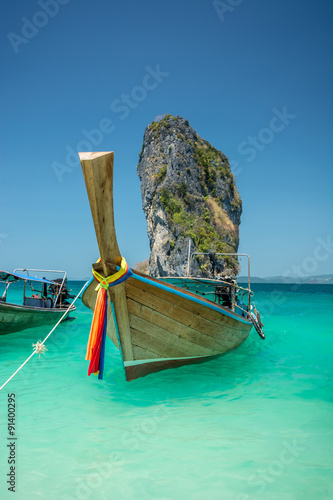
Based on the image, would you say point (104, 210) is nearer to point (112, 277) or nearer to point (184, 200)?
point (112, 277)

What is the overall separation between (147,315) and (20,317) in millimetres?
7092

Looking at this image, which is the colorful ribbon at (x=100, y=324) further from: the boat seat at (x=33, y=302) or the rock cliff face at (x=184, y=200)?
the rock cliff face at (x=184, y=200)

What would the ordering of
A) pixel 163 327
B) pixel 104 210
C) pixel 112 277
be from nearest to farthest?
pixel 104 210
pixel 112 277
pixel 163 327

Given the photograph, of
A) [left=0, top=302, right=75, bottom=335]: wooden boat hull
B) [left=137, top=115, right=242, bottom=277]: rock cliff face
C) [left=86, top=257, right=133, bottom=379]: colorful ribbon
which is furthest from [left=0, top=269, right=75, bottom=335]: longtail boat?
[left=137, top=115, right=242, bottom=277]: rock cliff face

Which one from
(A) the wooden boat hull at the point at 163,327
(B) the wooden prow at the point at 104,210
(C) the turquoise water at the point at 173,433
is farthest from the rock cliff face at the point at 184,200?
(B) the wooden prow at the point at 104,210

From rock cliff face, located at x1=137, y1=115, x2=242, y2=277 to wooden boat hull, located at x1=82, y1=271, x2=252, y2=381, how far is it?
122 feet

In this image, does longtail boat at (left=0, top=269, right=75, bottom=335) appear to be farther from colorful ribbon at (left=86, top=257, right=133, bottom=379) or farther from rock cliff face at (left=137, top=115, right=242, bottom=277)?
rock cliff face at (left=137, top=115, right=242, bottom=277)

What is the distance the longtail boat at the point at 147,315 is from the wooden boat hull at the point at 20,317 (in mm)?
4425

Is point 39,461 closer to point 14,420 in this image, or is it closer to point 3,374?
point 14,420

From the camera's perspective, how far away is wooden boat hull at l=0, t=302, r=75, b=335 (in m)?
10.5

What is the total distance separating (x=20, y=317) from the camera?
11.1 metres

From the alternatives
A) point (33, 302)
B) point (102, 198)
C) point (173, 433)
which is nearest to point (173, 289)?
point (173, 433)

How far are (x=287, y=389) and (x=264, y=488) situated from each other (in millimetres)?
3430

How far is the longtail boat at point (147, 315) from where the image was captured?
4.17 meters
